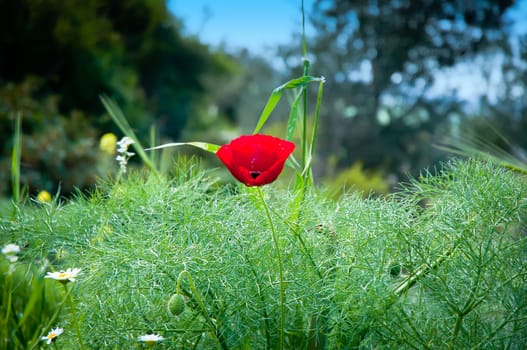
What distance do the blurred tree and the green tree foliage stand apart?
2866 millimetres

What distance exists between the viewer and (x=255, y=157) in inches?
38.2

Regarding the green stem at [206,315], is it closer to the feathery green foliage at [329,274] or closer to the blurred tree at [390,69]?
the feathery green foliage at [329,274]

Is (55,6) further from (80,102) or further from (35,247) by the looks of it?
(35,247)

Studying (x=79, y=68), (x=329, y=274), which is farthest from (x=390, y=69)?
(x=329, y=274)

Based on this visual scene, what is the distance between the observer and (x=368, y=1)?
10.2 m

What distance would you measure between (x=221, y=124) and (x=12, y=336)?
10.5 m

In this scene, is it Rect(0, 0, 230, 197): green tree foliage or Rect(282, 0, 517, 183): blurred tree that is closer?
Rect(0, 0, 230, 197): green tree foliage

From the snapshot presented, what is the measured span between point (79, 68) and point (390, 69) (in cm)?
592

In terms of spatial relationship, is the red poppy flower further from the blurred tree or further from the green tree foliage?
the blurred tree

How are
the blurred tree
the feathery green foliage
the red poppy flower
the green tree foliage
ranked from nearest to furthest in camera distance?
the red poppy flower < the feathery green foliage < the green tree foliage < the blurred tree

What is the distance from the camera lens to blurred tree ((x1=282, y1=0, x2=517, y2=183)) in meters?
10.1

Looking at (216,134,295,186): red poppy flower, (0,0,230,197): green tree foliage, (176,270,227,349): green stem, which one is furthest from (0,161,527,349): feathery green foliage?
(0,0,230,197): green tree foliage

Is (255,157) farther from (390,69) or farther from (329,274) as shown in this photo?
(390,69)

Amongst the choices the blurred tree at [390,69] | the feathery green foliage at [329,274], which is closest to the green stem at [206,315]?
the feathery green foliage at [329,274]
